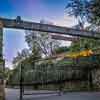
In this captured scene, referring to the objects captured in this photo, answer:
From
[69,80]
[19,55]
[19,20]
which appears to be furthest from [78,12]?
[19,55]

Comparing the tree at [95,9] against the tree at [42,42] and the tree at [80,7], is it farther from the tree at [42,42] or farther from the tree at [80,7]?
the tree at [42,42]

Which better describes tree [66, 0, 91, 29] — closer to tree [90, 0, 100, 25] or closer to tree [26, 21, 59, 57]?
tree [90, 0, 100, 25]

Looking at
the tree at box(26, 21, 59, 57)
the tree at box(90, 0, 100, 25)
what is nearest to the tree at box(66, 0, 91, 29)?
the tree at box(90, 0, 100, 25)

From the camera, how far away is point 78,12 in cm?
1025

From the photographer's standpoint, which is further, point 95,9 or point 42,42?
point 42,42

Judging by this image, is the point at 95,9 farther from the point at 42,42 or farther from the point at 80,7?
the point at 42,42

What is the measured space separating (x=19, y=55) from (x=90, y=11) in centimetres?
3934

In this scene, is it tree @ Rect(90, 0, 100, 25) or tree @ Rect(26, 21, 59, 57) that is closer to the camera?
tree @ Rect(90, 0, 100, 25)

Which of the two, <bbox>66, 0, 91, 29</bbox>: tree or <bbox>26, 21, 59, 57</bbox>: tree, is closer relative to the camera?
<bbox>66, 0, 91, 29</bbox>: tree

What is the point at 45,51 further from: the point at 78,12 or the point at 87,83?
the point at 78,12

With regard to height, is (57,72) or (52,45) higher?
(52,45)

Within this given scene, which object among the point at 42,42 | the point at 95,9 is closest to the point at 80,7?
the point at 95,9

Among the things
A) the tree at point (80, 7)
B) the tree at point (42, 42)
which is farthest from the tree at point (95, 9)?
the tree at point (42, 42)

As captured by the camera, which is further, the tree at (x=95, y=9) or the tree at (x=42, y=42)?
the tree at (x=42, y=42)
